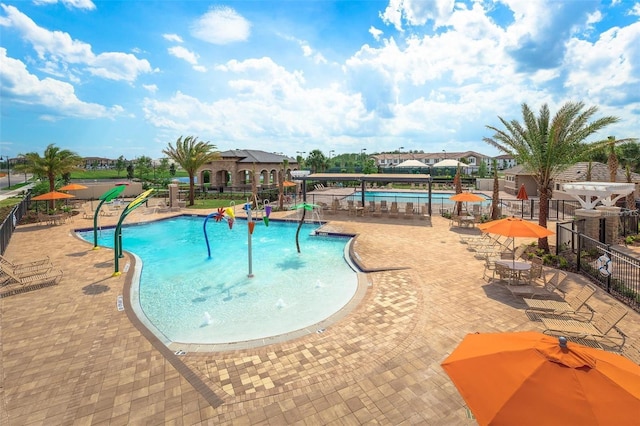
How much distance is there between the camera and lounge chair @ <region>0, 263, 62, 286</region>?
988cm

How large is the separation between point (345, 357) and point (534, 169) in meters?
12.3

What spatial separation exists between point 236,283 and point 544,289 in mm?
9460

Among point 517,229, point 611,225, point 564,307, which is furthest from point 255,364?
point 611,225

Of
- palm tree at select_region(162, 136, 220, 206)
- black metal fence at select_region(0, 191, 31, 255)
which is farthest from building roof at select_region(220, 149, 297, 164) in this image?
black metal fence at select_region(0, 191, 31, 255)

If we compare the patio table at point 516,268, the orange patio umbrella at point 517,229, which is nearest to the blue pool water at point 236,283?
the patio table at point 516,268

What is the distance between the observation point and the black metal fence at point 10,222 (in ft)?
46.2

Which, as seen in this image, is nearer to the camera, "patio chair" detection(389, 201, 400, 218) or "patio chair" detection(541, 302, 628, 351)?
"patio chair" detection(541, 302, 628, 351)

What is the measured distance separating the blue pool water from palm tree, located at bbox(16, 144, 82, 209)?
9145 millimetres

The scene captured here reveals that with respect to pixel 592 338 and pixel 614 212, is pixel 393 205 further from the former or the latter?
pixel 592 338

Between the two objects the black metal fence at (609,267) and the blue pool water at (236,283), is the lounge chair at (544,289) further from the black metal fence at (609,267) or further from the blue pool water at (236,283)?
the blue pool water at (236,283)

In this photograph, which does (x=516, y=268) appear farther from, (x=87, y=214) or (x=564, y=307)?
(x=87, y=214)

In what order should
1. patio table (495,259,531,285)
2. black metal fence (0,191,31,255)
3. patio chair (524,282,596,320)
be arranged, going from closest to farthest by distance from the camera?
patio chair (524,282,596,320) < patio table (495,259,531,285) < black metal fence (0,191,31,255)

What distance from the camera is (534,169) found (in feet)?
46.0

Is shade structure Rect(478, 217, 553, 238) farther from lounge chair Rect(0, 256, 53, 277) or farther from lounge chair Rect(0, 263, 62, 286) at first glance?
lounge chair Rect(0, 256, 53, 277)
